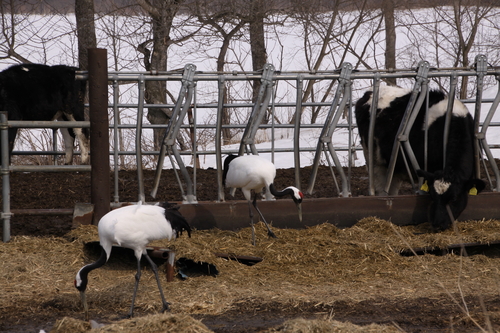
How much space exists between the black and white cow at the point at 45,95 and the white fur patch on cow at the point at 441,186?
6.04 m

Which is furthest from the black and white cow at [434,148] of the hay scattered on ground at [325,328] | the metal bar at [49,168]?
the metal bar at [49,168]

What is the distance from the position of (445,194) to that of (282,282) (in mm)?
2645

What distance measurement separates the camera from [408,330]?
13.9ft

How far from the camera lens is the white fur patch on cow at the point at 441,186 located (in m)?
7.14

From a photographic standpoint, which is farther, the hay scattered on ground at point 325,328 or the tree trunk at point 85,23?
the tree trunk at point 85,23

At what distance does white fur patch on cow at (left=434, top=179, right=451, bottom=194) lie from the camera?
7.14 m

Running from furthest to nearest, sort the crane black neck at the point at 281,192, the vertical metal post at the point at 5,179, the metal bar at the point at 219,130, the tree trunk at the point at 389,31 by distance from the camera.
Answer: the tree trunk at the point at 389,31, the metal bar at the point at 219,130, the crane black neck at the point at 281,192, the vertical metal post at the point at 5,179

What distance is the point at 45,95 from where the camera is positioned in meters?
A: 10.7

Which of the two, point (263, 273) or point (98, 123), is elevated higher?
point (98, 123)

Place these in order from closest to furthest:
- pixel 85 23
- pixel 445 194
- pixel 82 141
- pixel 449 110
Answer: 1. pixel 445 194
2. pixel 449 110
3. pixel 82 141
4. pixel 85 23

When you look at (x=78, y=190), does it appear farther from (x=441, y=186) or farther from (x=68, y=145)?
(x=441, y=186)

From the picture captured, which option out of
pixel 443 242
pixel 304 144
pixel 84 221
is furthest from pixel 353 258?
pixel 304 144

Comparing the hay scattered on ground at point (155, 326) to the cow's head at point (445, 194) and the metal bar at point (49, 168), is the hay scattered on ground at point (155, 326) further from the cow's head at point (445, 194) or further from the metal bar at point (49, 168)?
the cow's head at point (445, 194)

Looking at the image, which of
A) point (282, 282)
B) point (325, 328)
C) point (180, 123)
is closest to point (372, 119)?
point (180, 123)
